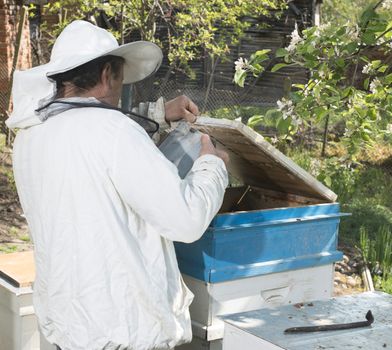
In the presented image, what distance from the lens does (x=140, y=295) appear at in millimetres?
1928

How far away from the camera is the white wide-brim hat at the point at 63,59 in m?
2.00

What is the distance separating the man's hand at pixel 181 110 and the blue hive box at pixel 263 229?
14 centimetres

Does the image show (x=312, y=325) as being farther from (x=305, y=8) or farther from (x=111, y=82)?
(x=305, y=8)

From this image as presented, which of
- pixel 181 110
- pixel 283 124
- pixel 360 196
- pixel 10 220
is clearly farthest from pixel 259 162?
pixel 360 196

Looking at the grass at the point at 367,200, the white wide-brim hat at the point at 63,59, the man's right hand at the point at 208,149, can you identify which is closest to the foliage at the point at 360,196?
the grass at the point at 367,200

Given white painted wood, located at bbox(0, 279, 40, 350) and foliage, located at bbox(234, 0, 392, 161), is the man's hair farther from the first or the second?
white painted wood, located at bbox(0, 279, 40, 350)

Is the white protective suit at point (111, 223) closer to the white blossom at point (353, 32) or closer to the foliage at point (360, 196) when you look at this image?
the white blossom at point (353, 32)

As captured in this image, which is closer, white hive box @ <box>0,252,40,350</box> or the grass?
white hive box @ <box>0,252,40,350</box>

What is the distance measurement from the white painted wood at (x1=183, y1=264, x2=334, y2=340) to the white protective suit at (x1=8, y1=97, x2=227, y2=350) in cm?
38

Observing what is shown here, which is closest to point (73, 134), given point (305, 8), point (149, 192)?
point (149, 192)

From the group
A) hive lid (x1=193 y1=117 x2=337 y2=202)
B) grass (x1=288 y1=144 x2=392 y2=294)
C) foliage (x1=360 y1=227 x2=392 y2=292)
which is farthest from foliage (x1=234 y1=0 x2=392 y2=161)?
foliage (x1=360 y1=227 x2=392 y2=292)

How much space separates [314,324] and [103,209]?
2.43 ft

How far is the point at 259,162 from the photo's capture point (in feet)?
8.87

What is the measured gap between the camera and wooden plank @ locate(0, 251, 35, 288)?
2.81 meters
